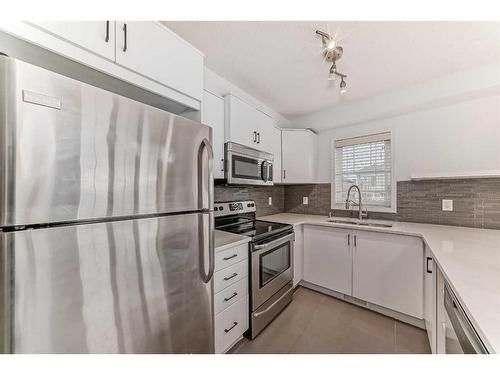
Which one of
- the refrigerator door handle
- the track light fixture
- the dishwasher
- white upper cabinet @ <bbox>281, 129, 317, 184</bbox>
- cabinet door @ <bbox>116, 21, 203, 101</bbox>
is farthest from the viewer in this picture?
white upper cabinet @ <bbox>281, 129, 317, 184</bbox>

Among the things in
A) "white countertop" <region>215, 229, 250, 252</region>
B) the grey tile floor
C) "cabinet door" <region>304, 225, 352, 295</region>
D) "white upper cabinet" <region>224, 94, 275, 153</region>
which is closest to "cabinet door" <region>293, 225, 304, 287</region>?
"cabinet door" <region>304, 225, 352, 295</region>

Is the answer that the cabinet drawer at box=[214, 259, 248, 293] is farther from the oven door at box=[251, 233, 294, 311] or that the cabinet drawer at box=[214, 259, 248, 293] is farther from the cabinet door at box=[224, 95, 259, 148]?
the cabinet door at box=[224, 95, 259, 148]

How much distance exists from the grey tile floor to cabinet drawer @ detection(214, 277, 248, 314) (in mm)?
402

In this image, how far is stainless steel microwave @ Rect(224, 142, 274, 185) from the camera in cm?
177

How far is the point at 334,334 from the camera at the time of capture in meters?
1.68

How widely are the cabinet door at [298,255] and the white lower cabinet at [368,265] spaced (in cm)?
5

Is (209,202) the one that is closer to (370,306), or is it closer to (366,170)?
(370,306)

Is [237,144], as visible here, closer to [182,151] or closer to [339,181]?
[182,151]

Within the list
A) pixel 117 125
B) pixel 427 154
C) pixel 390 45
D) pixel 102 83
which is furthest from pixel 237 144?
pixel 427 154

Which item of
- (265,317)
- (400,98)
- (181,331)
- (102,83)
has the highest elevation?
(400,98)

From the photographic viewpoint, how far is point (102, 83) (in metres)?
1.01

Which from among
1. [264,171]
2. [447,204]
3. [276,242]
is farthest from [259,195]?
[447,204]

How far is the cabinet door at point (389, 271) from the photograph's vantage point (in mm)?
1742

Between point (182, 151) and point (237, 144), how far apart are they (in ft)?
3.07
